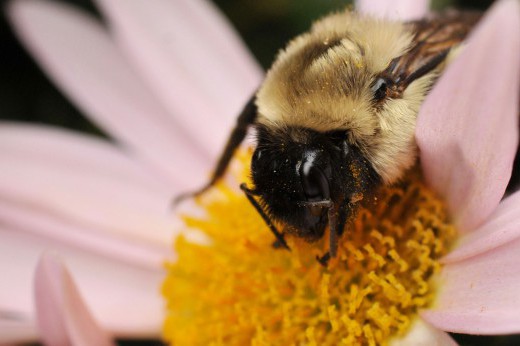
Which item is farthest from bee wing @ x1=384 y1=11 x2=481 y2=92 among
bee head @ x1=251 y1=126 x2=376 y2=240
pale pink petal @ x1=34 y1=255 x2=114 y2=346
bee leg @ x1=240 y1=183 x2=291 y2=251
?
pale pink petal @ x1=34 y1=255 x2=114 y2=346

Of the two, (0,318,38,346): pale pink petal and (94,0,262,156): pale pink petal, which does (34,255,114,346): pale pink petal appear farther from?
(94,0,262,156): pale pink petal

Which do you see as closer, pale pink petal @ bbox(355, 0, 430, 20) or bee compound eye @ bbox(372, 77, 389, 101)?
bee compound eye @ bbox(372, 77, 389, 101)

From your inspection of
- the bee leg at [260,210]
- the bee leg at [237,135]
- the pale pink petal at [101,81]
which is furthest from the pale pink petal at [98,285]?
the bee leg at [260,210]

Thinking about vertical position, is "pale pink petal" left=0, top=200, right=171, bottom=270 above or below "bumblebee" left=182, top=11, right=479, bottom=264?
below

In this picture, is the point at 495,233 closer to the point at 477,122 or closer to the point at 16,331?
the point at 477,122

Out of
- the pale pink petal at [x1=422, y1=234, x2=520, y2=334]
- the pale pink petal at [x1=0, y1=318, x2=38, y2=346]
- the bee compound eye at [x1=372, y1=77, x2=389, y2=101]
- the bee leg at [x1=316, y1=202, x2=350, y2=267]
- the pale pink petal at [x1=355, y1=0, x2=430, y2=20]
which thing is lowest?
the pale pink petal at [x1=422, y1=234, x2=520, y2=334]

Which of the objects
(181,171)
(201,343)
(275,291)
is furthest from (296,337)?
(181,171)

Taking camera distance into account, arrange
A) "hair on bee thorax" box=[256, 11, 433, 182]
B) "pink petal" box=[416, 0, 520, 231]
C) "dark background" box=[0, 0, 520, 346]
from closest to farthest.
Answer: "pink petal" box=[416, 0, 520, 231]
"hair on bee thorax" box=[256, 11, 433, 182]
"dark background" box=[0, 0, 520, 346]

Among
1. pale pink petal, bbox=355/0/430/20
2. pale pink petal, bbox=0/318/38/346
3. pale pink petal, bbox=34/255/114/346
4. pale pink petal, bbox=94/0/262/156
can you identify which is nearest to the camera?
pale pink petal, bbox=34/255/114/346
